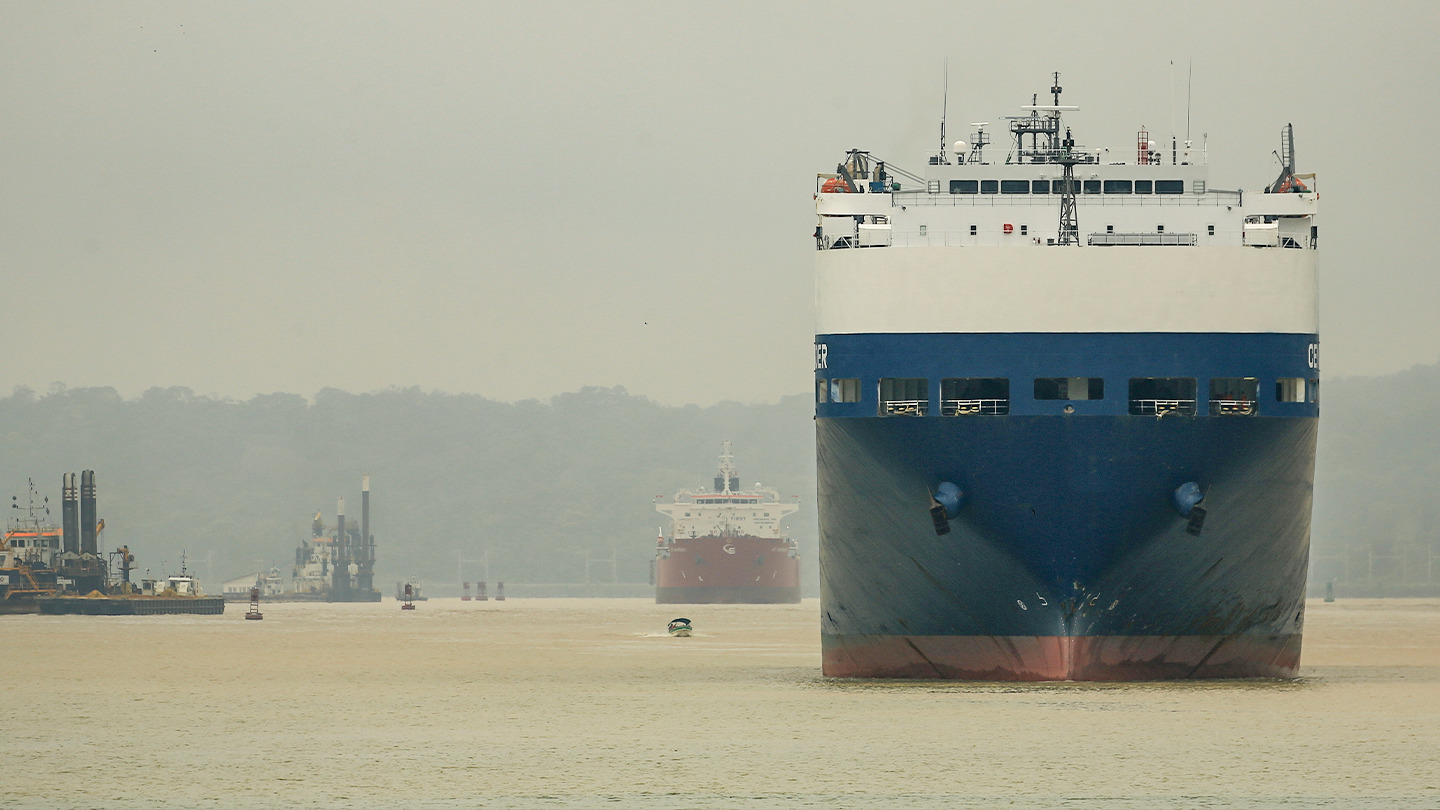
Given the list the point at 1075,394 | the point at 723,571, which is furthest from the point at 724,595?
the point at 1075,394

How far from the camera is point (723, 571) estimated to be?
17500 centimetres

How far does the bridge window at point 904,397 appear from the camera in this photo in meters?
36.5

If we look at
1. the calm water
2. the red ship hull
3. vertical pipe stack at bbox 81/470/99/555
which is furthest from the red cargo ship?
the calm water

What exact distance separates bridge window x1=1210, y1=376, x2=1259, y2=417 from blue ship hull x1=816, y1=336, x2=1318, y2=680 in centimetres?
18

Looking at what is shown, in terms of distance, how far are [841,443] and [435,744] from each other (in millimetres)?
10326

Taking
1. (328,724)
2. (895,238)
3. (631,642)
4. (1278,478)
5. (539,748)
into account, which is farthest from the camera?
(631,642)

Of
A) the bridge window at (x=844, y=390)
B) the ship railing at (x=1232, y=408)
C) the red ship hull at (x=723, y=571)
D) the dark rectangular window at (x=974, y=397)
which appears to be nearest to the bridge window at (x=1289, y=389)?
the ship railing at (x=1232, y=408)

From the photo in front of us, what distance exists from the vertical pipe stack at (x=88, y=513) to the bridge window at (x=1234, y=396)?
128 meters

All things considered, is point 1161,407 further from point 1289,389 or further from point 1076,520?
point 1289,389

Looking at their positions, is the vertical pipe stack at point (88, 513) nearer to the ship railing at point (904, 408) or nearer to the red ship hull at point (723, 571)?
the red ship hull at point (723, 571)

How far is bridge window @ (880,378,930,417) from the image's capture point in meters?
36.5

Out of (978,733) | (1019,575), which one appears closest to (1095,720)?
(978,733)

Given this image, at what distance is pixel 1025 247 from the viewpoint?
121ft

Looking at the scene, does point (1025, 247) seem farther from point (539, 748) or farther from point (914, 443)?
point (539, 748)
